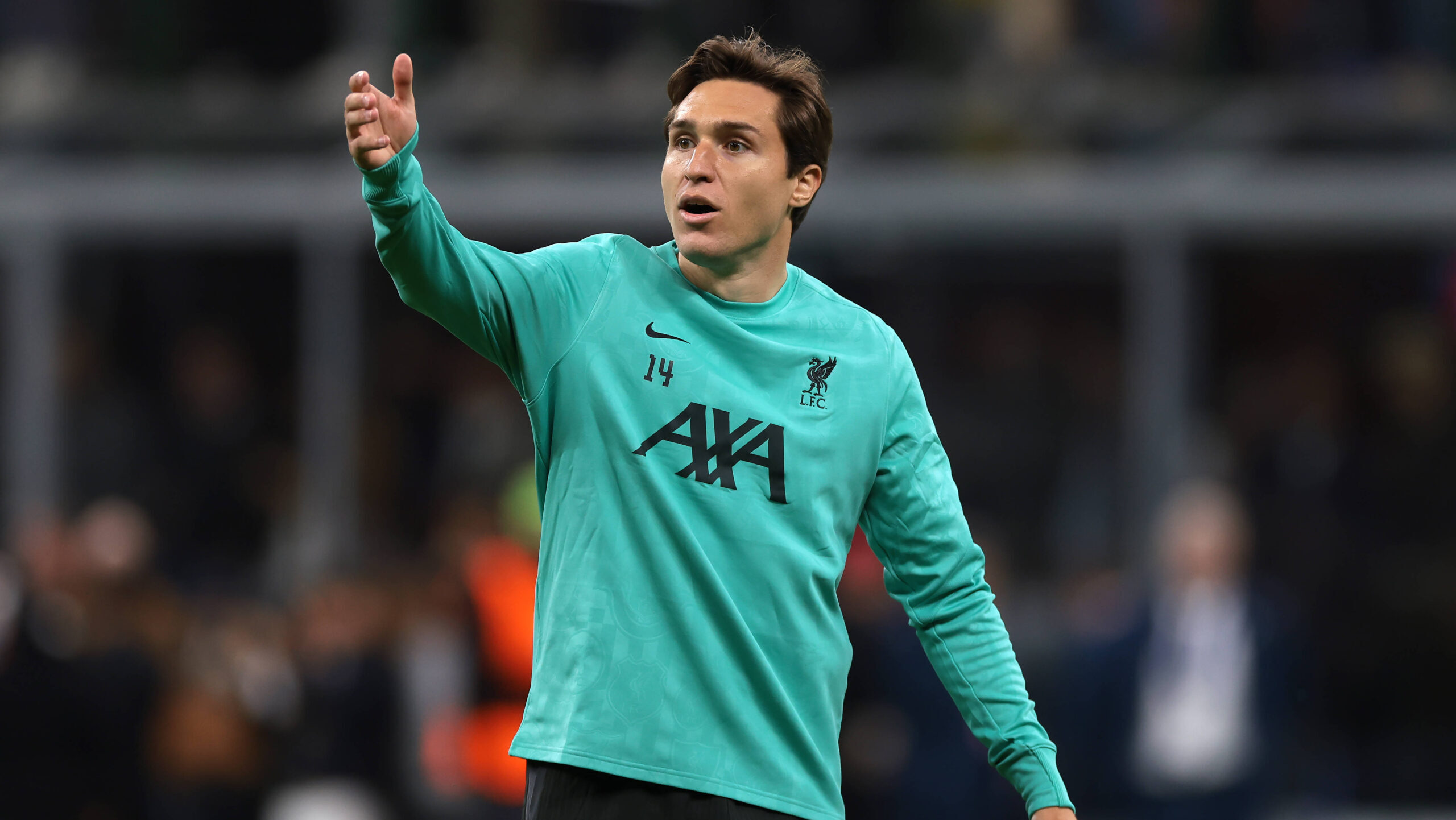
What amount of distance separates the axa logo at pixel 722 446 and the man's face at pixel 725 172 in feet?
0.98

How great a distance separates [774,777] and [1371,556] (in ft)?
20.8

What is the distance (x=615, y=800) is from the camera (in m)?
2.90

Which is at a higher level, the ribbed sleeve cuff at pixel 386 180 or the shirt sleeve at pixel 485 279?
the ribbed sleeve cuff at pixel 386 180

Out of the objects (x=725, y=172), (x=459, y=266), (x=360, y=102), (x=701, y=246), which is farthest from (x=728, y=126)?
(x=360, y=102)

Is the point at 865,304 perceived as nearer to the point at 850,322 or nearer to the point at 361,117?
the point at 850,322

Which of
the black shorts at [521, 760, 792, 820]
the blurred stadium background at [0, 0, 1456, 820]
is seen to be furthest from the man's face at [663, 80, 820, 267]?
the blurred stadium background at [0, 0, 1456, 820]

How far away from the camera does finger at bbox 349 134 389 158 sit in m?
2.75

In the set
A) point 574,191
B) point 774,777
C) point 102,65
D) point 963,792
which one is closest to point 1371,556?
point 963,792

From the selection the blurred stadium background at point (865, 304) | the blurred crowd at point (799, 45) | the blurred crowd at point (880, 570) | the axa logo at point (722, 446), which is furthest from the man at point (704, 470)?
the blurred crowd at point (799, 45)

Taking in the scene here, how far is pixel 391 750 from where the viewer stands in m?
7.50

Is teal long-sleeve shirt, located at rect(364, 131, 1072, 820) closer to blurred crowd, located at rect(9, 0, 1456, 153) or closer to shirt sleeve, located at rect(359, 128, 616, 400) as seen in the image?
shirt sleeve, located at rect(359, 128, 616, 400)

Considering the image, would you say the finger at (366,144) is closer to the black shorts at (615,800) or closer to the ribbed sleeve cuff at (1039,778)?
the black shorts at (615,800)

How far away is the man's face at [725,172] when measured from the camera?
3078 mm

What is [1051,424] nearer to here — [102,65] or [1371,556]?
[1371,556]
